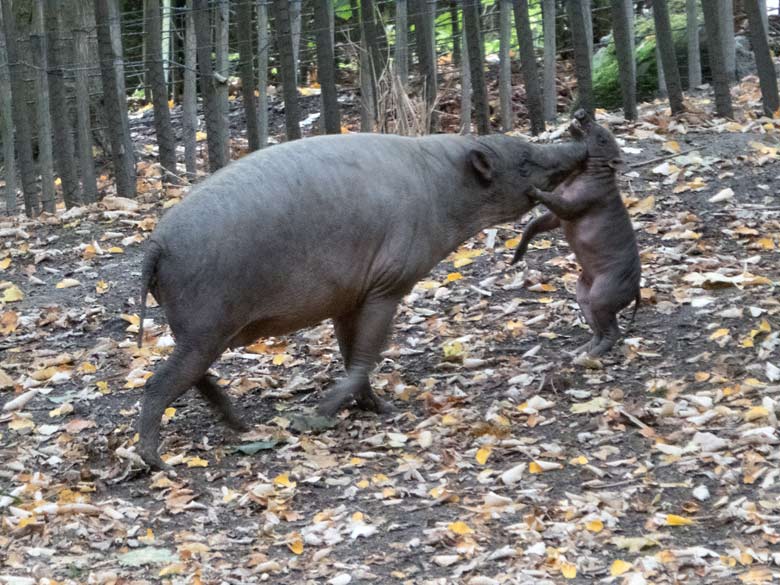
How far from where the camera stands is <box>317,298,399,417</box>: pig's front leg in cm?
652

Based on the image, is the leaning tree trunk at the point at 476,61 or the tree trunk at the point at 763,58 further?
the leaning tree trunk at the point at 476,61

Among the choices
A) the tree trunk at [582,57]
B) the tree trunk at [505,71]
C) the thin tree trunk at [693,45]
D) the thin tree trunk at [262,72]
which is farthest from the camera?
the thin tree trunk at [693,45]

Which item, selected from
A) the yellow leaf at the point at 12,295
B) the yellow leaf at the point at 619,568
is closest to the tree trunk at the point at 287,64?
the yellow leaf at the point at 12,295

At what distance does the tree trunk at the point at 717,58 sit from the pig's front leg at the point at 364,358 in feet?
15.9

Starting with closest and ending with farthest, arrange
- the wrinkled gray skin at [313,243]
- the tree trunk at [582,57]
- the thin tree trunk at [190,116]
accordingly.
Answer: the wrinkled gray skin at [313,243], the tree trunk at [582,57], the thin tree trunk at [190,116]

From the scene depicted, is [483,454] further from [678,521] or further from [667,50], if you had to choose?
[667,50]

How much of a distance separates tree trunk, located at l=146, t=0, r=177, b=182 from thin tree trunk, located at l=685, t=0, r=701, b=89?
202 inches

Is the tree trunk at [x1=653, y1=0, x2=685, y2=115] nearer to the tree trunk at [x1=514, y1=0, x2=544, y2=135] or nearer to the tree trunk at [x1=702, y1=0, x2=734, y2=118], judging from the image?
the tree trunk at [x1=702, y1=0, x2=734, y2=118]

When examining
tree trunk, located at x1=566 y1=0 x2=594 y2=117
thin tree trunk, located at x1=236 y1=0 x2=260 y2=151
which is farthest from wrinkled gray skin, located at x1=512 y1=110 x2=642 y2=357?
thin tree trunk, located at x1=236 y1=0 x2=260 y2=151

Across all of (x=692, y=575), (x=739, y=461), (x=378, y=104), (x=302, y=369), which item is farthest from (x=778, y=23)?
(x=692, y=575)

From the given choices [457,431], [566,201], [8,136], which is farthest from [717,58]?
[8,136]

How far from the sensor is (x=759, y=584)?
4.25 meters

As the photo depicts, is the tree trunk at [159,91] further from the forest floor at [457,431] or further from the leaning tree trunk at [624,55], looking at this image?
the leaning tree trunk at [624,55]

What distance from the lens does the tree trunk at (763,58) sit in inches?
403
